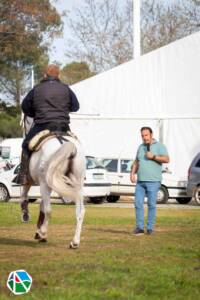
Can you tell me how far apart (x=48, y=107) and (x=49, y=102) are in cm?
7

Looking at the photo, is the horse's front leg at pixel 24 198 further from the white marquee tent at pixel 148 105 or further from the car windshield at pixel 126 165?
the white marquee tent at pixel 148 105

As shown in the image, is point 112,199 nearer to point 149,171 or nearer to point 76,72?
point 149,171

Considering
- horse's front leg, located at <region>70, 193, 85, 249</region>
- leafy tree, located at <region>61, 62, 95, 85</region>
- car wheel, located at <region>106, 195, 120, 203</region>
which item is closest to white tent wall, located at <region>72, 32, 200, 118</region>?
car wheel, located at <region>106, 195, 120, 203</region>

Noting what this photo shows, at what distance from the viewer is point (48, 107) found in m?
11.7

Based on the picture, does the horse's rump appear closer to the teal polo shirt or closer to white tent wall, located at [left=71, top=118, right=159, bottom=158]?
the teal polo shirt

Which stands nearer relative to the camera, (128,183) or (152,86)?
(128,183)

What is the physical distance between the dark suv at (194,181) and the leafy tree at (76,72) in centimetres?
3769

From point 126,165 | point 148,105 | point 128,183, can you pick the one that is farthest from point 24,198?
point 148,105

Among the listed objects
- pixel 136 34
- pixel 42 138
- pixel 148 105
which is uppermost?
pixel 136 34

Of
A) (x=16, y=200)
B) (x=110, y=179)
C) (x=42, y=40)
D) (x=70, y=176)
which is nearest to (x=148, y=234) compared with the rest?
(x=70, y=176)

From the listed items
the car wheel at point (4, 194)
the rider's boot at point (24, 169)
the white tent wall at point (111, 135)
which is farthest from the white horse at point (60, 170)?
the white tent wall at point (111, 135)

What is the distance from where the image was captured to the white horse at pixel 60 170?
10992 mm

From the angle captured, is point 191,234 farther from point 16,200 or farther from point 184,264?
point 16,200

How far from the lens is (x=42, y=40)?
2146 inches
